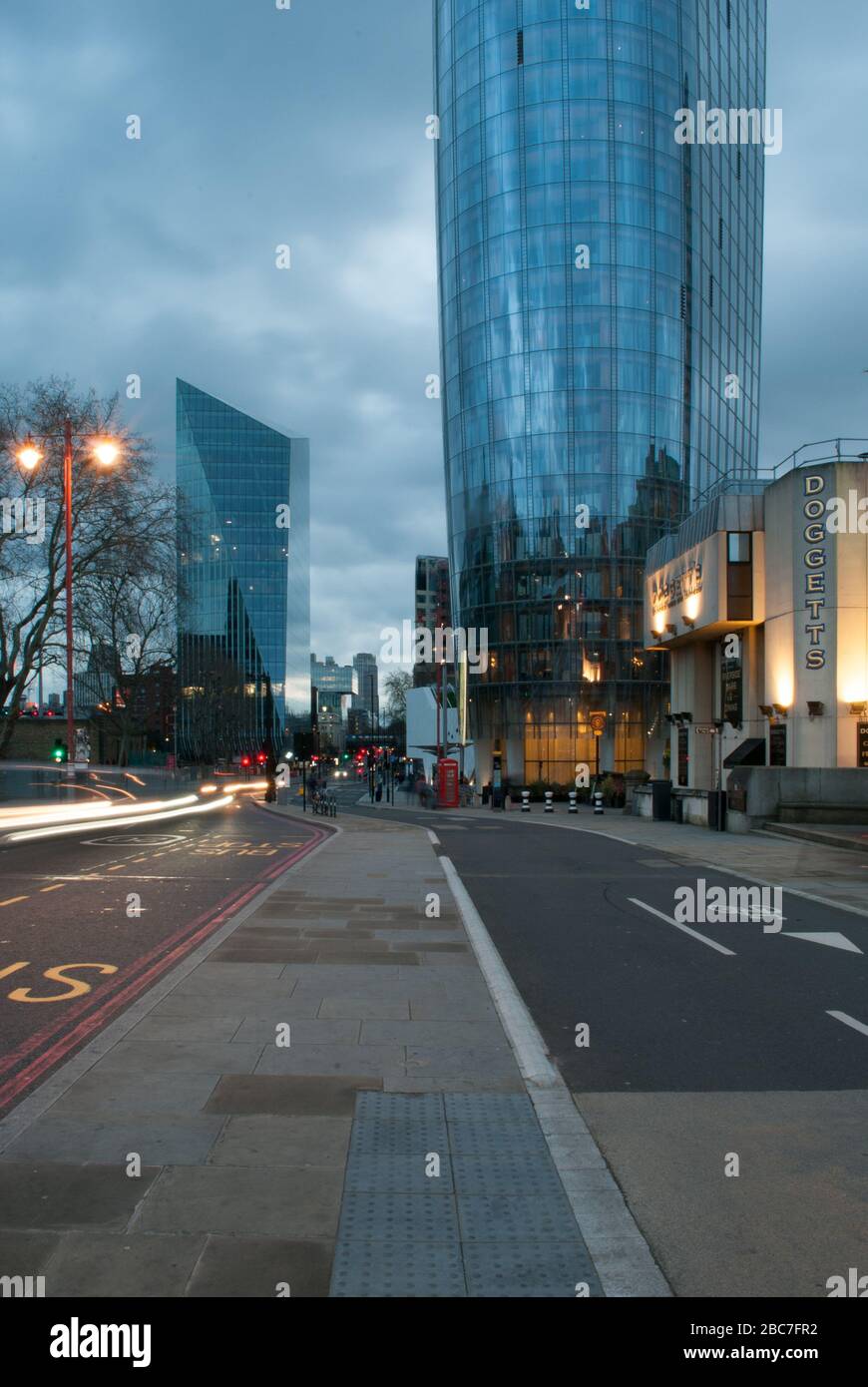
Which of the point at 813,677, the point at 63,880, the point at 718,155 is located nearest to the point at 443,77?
the point at 718,155

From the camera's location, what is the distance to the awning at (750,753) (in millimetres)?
31656

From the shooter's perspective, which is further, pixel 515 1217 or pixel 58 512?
pixel 58 512

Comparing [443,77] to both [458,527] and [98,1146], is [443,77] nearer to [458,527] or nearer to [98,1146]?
[458,527]

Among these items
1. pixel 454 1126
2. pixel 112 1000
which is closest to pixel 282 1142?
pixel 454 1126

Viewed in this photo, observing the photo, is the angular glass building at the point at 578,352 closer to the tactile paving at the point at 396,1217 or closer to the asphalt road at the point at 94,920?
the asphalt road at the point at 94,920

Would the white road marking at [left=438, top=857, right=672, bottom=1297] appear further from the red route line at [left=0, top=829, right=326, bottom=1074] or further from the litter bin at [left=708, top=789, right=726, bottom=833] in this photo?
the litter bin at [left=708, top=789, right=726, bottom=833]

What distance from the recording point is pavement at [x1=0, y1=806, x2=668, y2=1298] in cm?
377

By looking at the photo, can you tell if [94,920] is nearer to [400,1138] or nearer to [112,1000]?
[112,1000]

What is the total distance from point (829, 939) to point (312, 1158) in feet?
28.6

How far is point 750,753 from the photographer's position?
31.8m

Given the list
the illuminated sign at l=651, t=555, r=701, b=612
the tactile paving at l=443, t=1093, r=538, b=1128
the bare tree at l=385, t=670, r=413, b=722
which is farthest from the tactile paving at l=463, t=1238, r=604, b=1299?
the bare tree at l=385, t=670, r=413, b=722

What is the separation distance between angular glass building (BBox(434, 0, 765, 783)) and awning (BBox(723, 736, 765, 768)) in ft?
125

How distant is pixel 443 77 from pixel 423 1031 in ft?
295

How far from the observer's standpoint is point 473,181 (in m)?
76.0
